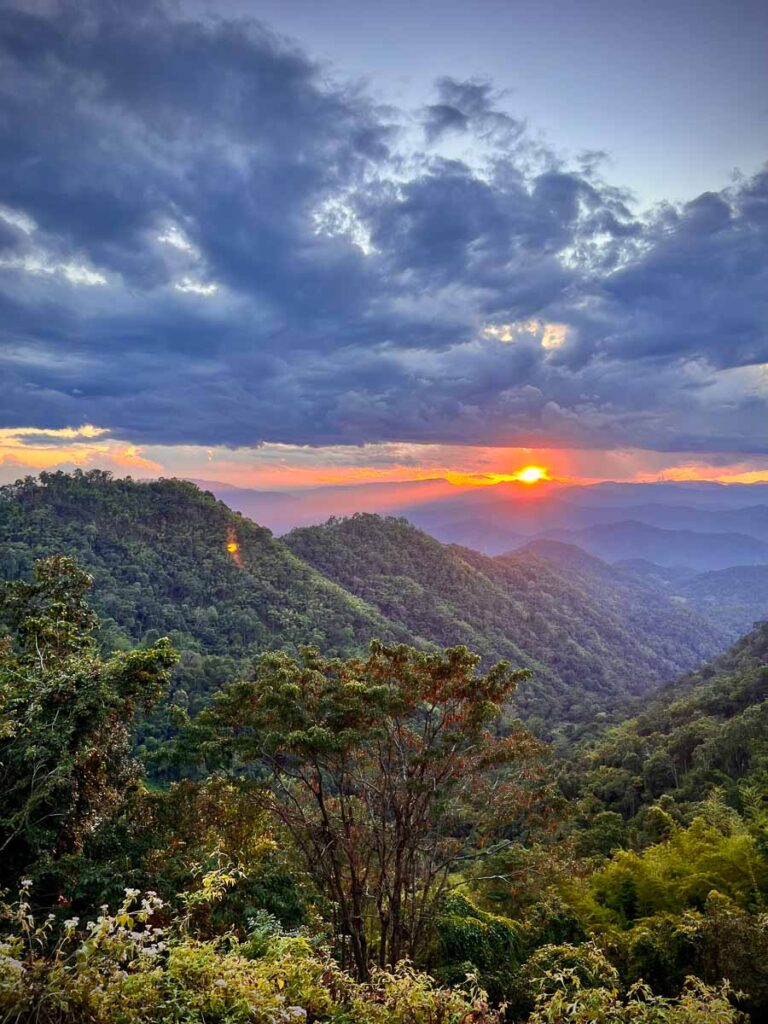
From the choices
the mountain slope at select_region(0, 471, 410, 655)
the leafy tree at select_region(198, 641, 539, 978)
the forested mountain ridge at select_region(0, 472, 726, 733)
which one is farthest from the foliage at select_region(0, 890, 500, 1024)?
the mountain slope at select_region(0, 471, 410, 655)

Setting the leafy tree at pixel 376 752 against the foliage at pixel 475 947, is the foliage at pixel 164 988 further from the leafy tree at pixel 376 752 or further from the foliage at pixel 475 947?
the foliage at pixel 475 947

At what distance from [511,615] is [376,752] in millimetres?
107316

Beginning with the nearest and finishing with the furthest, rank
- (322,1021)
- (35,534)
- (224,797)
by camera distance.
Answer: (322,1021) → (224,797) → (35,534)

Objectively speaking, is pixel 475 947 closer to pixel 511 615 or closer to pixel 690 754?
pixel 690 754

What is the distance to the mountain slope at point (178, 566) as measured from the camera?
226 feet

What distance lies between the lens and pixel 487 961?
Result: 30.5ft

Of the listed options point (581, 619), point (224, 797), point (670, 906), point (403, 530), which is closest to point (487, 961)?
point (670, 906)

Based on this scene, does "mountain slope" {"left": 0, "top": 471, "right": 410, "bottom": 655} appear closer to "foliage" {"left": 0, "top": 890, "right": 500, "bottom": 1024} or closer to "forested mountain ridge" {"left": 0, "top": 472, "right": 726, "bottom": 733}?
"forested mountain ridge" {"left": 0, "top": 472, "right": 726, "bottom": 733}

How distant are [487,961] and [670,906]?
3905 millimetres

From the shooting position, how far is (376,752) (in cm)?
1098

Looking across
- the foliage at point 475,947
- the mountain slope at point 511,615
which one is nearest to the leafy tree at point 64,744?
the foliage at point 475,947

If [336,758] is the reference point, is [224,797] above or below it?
below

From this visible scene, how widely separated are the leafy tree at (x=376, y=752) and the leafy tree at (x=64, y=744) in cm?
159

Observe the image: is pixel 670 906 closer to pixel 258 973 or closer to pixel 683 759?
pixel 258 973
